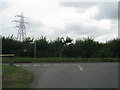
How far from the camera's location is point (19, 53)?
36719mm

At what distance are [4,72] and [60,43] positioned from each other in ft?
86.2

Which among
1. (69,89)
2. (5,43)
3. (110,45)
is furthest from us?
(110,45)

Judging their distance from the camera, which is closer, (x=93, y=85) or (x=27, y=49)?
(x=93, y=85)

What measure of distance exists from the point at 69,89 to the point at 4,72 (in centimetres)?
589

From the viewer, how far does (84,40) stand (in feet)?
126

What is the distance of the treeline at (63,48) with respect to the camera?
36656mm

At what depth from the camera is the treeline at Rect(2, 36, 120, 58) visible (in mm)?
36656

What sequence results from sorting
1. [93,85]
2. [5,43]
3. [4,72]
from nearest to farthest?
1. [93,85]
2. [4,72]
3. [5,43]

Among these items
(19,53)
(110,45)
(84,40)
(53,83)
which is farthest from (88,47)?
(53,83)

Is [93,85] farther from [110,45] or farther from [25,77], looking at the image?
[110,45]

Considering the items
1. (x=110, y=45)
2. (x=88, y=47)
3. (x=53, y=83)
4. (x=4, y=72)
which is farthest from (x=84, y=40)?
(x=53, y=83)

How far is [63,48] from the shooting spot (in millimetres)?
37219

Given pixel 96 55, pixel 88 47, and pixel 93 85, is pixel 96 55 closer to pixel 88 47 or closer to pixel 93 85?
pixel 88 47

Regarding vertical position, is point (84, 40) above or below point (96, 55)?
above
